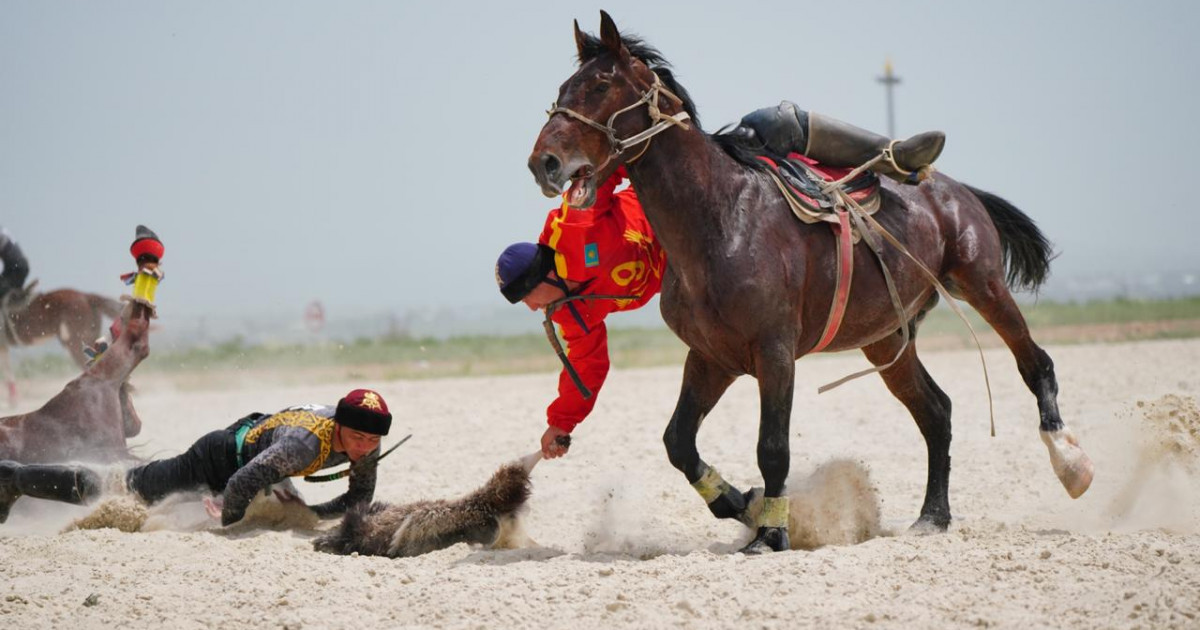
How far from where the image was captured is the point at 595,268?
5645mm

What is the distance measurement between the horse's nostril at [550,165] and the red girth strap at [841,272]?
1374 mm

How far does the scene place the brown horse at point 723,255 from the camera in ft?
15.8

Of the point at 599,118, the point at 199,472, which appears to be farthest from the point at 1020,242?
the point at 199,472

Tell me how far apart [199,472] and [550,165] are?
273cm

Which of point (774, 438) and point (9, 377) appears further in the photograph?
point (9, 377)

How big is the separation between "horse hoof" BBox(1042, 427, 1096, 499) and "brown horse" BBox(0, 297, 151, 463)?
507cm

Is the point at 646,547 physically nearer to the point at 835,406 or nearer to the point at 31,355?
the point at 835,406

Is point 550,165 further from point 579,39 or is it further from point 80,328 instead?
point 80,328

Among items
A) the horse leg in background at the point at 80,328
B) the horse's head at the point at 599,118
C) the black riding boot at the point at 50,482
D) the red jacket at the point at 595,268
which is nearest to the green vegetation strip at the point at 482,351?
the horse leg in background at the point at 80,328

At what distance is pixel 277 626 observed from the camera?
408 centimetres

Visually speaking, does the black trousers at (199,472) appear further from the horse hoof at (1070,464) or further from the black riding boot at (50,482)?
the horse hoof at (1070,464)

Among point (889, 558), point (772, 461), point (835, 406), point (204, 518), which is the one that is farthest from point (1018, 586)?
point (835, 406)

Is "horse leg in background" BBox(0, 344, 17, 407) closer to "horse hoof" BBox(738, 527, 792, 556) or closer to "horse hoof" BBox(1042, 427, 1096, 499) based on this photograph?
"horse hoof" BBox(738, 527, 792, 556)

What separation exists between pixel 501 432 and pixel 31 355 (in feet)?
41.9
